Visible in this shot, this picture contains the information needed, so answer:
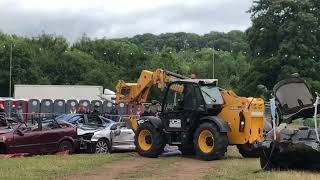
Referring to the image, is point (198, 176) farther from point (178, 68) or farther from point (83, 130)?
point (178, 68)

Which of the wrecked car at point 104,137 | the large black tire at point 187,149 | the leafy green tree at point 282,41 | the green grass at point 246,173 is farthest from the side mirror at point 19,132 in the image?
the leafy green tree at point 282,41

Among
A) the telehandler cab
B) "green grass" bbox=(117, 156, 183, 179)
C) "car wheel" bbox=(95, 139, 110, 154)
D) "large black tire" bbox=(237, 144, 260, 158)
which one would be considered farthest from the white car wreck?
"large black tire" bbox=(237, 144, 260, 158)

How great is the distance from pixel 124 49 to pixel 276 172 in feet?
282

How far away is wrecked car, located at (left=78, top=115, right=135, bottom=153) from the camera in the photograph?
20203 mm

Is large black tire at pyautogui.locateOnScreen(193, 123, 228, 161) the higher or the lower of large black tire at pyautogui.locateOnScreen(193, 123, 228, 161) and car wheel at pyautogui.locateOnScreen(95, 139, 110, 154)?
the higher

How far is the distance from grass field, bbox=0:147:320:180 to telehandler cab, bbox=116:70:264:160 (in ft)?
1.95

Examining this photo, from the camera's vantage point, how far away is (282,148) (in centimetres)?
1318

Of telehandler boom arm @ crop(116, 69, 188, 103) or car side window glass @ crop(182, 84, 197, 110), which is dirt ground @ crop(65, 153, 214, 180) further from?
telehandler boom arm @ crop(116, 69, 188, 103)

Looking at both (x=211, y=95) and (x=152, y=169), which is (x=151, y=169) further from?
(x=211, y=95)

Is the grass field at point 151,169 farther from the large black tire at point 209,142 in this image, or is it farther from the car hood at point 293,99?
the car hood at point 293,99

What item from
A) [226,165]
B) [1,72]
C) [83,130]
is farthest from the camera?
[1,72]

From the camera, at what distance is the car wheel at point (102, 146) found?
20.2 meters

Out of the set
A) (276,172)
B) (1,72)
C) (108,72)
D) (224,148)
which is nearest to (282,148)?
(276,172)

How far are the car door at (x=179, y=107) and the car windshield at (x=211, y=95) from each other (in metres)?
0.35
